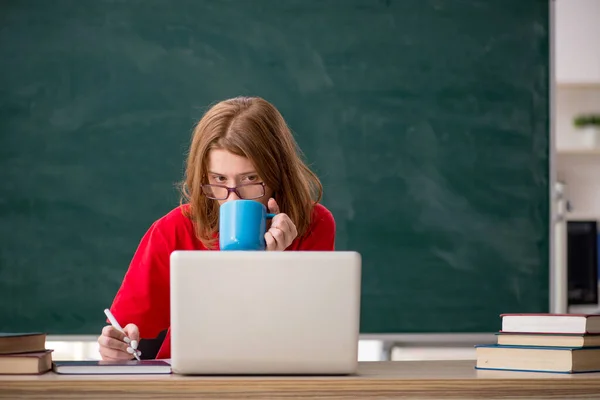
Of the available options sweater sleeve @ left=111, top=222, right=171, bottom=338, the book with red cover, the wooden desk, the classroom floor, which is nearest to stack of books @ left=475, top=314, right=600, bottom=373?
the book with red cover

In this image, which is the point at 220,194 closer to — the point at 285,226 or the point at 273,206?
the point at 273,206

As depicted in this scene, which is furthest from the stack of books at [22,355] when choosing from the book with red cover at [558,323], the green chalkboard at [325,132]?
the green chalkboard at [325,132]

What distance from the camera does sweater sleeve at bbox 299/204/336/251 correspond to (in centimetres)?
192

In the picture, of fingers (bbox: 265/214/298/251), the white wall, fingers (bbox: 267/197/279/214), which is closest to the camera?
fingers (bbox: 265/214/298/251)

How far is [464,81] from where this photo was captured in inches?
117

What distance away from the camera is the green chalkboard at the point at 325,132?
2.88m

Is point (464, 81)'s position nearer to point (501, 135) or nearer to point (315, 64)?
point (501, 135)

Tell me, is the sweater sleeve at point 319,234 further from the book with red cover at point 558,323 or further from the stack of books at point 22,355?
the stack of books at point 22,355

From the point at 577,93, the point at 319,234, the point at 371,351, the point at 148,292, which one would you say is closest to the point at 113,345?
the point at 148,292

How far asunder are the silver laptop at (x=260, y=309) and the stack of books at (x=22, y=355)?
20cm

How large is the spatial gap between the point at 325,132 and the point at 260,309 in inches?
78.5

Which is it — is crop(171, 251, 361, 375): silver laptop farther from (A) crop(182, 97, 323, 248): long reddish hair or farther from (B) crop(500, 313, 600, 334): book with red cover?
(A) crop(182, 97, 323, 248): long reddish hair

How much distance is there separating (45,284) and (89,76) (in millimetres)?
807

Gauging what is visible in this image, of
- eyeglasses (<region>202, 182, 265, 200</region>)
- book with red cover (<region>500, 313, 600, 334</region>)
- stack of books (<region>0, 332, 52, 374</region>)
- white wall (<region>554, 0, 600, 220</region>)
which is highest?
white wall (<region>554, 0, 600, 220</region>)
